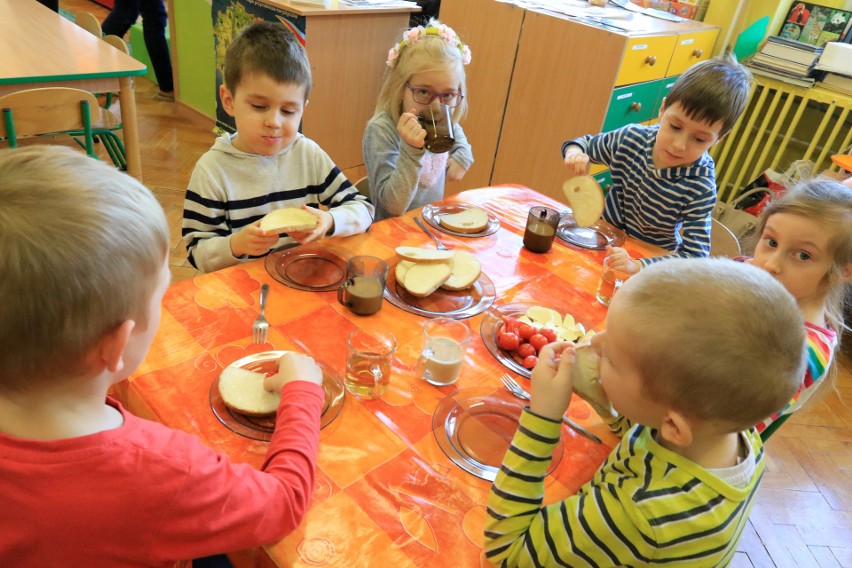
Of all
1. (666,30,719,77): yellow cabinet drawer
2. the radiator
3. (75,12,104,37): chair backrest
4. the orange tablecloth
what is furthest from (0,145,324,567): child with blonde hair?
the radiator

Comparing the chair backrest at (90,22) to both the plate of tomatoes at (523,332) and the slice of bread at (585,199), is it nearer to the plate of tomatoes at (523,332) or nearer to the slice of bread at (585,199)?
the slice of bread at (585,199)

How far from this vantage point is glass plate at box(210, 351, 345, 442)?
0.90m

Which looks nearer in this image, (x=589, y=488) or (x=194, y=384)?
(x=589, y=488)

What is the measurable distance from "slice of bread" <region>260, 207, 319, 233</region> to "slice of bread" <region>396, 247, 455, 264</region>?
225mm

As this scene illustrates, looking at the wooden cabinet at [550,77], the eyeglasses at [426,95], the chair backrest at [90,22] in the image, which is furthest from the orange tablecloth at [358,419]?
the chair backrest at [90,22]

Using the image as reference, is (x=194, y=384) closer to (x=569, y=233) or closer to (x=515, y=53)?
(x=569, y=233)

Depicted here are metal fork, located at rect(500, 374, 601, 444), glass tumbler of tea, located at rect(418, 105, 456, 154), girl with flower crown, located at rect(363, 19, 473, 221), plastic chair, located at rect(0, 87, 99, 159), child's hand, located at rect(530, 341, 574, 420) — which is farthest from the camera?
plastic chair, located at rect(0, 87, 99, 159)

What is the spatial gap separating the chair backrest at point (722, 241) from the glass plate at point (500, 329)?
922 millimetres

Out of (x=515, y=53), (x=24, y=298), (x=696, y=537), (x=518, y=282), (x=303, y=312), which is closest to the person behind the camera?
(x=24, y=298)

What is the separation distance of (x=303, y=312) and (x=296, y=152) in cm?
65

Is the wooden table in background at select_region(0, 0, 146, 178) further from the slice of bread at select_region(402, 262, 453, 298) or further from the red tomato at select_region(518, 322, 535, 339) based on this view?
the red tomato at select_region(518, 322, 535, 339)

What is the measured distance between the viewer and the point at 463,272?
1.38m

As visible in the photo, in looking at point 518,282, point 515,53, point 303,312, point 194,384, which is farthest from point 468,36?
point 194,384

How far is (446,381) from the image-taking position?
1.08 metres
